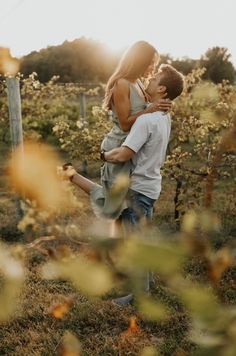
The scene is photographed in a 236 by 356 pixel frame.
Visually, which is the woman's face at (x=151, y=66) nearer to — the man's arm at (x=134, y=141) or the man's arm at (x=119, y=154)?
the man's arm at (x=134, y=141)

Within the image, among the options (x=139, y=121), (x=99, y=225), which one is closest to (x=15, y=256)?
(x=99, y=225)

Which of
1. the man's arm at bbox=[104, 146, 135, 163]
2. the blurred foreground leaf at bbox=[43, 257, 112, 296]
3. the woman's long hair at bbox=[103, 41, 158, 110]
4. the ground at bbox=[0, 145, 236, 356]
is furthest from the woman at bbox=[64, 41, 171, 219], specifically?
the blurred foreground leaf at bbox=[43, 257, 112, 296]

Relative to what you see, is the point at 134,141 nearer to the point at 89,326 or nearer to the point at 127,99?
the point at 127,99

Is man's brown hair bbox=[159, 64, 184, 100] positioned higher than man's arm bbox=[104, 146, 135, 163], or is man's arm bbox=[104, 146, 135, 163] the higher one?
man's brown hair bbox=[159, 64, 184, 100]

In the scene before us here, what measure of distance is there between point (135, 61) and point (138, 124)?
16.1 inches

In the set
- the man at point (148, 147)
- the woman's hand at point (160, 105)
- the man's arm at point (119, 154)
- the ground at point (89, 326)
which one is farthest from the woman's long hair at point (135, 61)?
the ground at point (89, 326)

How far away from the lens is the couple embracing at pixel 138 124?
2885 mm

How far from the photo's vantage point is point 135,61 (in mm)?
2945

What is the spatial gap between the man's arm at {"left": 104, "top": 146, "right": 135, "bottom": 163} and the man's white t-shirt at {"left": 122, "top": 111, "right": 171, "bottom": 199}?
1.2 inches

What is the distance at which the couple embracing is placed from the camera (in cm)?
288

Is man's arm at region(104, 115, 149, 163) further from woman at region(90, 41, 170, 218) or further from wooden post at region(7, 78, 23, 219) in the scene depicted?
wooden post at region(7, 78, 23, 219)

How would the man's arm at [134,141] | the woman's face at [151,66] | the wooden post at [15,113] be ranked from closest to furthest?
the man's arm at [134,141] < the woman's face at [151,66] < the wooden post at [15,113]

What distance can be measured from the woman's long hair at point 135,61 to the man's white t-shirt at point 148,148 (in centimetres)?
30

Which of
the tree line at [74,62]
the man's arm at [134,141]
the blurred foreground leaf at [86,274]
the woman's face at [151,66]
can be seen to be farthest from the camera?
the tree line at [74,62]
